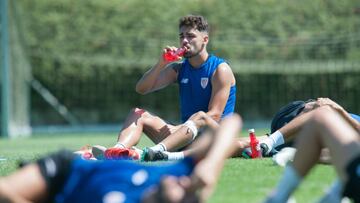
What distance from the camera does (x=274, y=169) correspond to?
24.8 feet

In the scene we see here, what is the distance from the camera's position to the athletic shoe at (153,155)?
342 inches

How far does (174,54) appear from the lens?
9.74m

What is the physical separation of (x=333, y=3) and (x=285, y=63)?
2065 mm

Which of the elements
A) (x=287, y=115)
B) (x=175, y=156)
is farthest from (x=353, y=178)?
(x=287, y=115)

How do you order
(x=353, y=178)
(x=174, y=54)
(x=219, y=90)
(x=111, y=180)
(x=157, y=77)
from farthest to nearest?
1. (x=157, y=77)
2. (x=174, y=54)
3. (x=219, y=90)
4. (x=111, y=180)
5. (x=353, y=178)

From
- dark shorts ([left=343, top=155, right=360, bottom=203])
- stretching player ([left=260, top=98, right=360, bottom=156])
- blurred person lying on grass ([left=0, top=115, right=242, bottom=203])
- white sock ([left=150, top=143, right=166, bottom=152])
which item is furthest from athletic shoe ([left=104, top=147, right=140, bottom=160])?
dark shorts ([left=343, top=155, right=360, bottom=203])

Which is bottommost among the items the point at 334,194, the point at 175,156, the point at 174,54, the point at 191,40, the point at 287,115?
the point at 175,156

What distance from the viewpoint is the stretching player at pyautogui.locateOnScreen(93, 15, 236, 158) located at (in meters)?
9.49

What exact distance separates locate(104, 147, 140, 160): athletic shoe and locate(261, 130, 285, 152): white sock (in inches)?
49.9

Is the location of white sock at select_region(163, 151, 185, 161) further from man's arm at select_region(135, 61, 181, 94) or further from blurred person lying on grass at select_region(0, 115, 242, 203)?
blurred person lying on grass at select_region(0, 115, 242, 203)

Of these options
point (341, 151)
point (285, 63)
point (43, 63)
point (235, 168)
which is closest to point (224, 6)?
point (285, 63)

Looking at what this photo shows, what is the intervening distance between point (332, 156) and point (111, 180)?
1.18 m

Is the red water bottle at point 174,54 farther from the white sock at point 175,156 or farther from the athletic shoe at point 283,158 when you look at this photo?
the athletic shoe at point 283,158

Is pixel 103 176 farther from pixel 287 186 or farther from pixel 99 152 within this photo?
pixel 99 152
